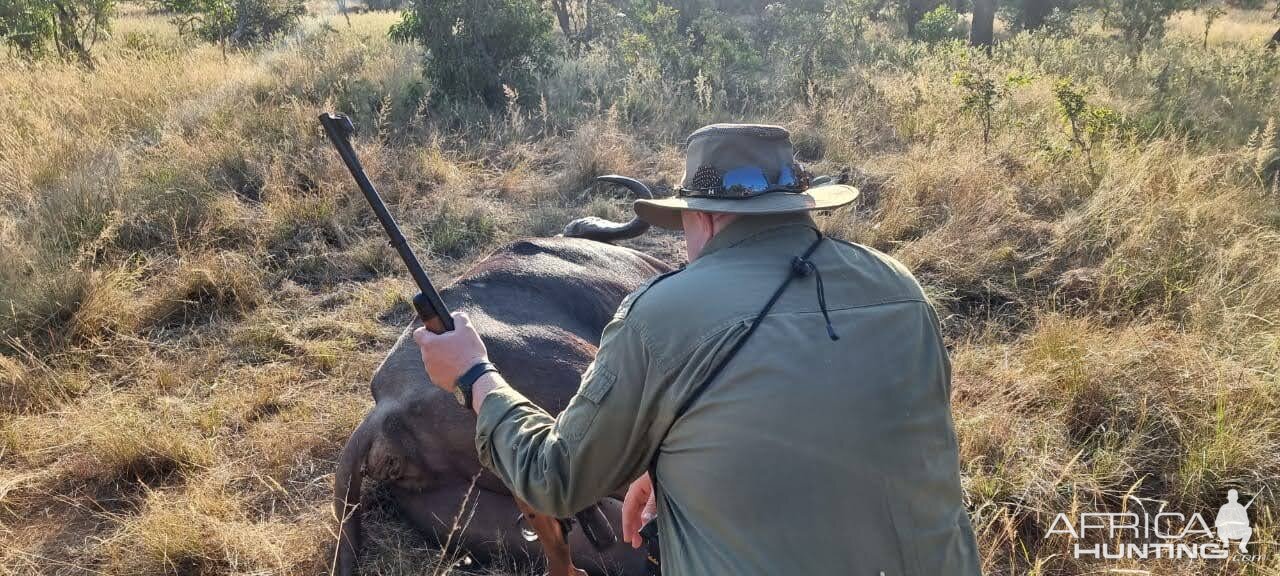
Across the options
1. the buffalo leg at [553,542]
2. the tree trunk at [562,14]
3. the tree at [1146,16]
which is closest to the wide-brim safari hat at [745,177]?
the buffalo leg at [553,542]

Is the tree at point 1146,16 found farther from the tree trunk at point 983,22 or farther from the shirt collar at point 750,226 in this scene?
the shirt collar at point 750,226

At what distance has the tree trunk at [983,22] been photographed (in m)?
12.2

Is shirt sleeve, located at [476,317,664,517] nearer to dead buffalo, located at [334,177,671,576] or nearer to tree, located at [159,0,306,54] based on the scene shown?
dead buffalo, located at [334,177,671,576]

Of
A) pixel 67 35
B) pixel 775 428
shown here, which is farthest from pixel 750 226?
pixel 67 35

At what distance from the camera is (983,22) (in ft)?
40.8

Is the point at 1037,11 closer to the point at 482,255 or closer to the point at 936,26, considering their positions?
the point at 936,26

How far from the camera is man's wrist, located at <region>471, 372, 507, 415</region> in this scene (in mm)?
1953

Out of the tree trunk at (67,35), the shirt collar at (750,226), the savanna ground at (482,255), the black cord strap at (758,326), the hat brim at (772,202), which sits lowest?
the savanna ground at (482,255)

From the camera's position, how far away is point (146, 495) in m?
3.53

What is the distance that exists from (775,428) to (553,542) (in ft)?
4.17

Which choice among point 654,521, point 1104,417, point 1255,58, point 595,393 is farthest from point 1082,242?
point 1255,58

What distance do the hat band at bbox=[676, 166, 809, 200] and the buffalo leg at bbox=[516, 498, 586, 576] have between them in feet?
3.76

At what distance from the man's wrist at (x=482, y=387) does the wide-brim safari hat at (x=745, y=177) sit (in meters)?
0.58

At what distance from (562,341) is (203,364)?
2.31m
